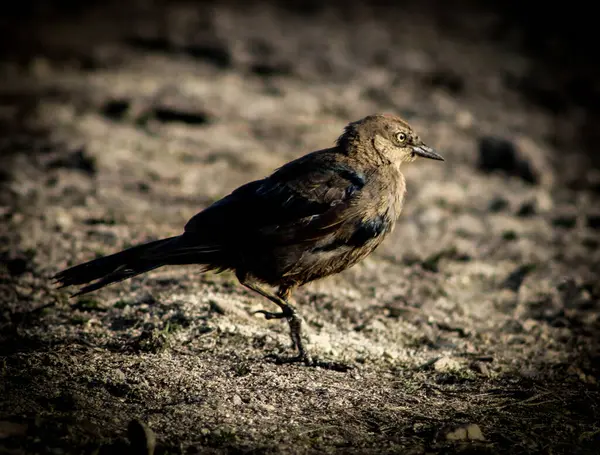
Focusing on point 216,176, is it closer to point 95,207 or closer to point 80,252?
point 95,207

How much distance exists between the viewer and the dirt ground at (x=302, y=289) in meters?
3.81

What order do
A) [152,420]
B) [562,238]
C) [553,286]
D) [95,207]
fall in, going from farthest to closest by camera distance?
[562,238] → [95,207] → [553,286] → [152,420]

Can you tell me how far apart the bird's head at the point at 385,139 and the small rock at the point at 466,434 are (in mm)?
2053

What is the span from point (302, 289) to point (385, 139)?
53.2 inches

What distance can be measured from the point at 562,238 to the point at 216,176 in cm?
366

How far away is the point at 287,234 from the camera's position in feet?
14.8

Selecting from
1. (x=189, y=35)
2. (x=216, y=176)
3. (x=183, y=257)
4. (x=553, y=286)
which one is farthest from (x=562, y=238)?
(x=189, y=35)

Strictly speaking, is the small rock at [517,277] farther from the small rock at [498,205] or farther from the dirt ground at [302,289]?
the small rock at [498,205]

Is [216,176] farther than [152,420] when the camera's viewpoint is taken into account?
Yes

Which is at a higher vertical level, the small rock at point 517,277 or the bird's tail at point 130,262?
the bird's tail at point 130,262

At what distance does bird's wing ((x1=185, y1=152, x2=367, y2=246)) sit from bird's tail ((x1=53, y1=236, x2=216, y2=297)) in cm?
15

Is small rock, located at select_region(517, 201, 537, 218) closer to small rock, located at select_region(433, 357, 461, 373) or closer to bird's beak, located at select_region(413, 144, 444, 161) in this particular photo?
bird's beak, located at select_region(413, 144, 444, 161)

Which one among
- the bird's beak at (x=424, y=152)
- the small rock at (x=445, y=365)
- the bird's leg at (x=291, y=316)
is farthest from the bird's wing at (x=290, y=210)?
the small rock at (x=445, y=365)

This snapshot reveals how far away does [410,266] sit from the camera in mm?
6391
